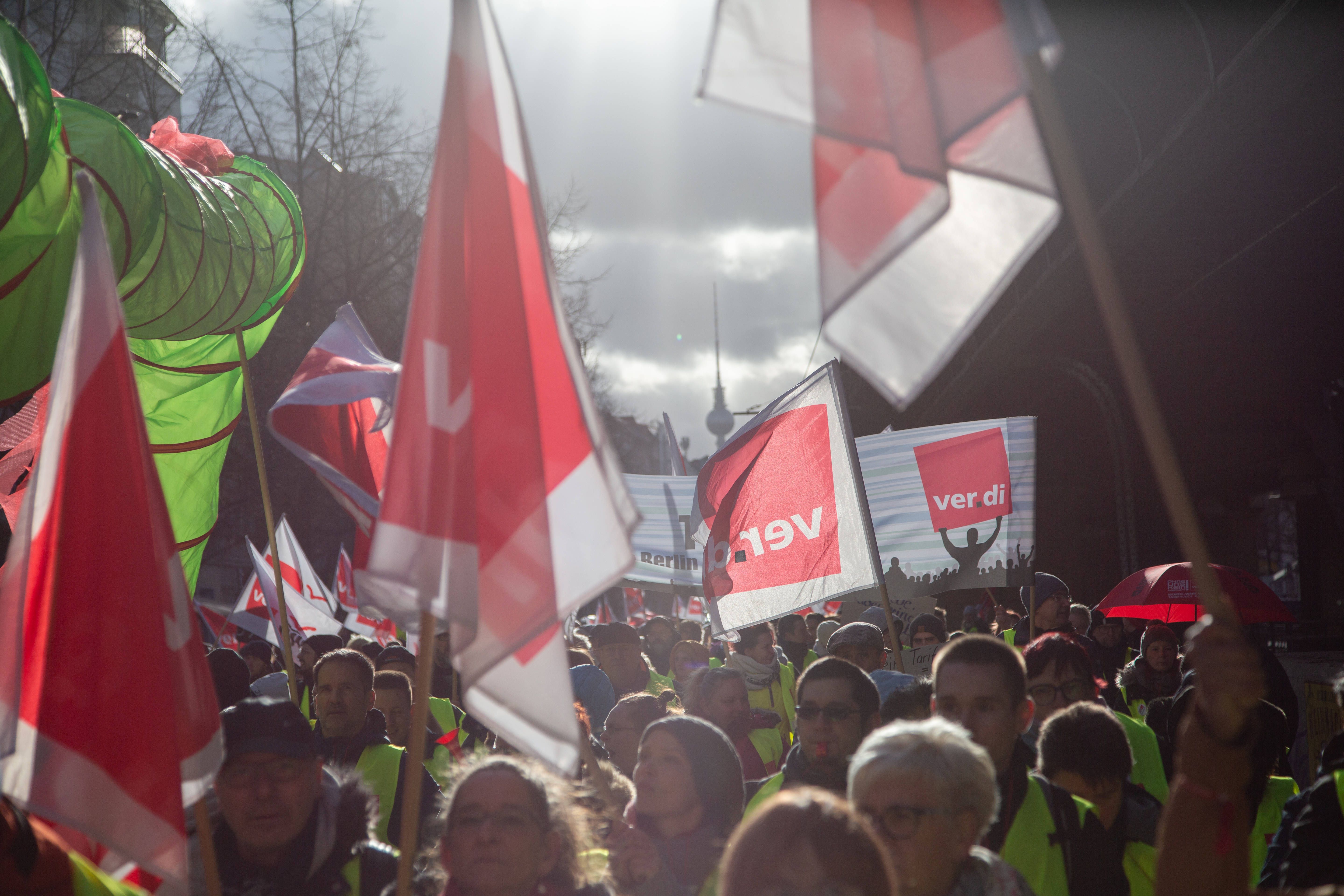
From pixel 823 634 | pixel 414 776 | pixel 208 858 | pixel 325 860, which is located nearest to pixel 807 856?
pixel 414 776

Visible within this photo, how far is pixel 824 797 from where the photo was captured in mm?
2090

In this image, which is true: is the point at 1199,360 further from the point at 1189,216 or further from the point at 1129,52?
the point at 1129,52

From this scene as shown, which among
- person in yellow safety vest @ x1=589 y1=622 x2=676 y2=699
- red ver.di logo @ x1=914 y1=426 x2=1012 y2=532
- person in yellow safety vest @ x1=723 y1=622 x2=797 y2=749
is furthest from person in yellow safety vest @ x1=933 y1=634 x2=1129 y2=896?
red ver.di logo @ x1=914 y1=426 x2=1012 y2=532

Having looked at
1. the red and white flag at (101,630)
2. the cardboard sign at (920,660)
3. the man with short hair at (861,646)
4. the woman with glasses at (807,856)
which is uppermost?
the red and white flag at (101,630)

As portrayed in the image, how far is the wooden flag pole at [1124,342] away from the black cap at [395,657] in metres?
5.38

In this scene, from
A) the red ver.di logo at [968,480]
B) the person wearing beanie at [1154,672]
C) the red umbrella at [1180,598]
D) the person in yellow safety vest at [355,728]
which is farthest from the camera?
the red umbrella at [1180,598]

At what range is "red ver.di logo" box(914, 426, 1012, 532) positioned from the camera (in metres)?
7.59

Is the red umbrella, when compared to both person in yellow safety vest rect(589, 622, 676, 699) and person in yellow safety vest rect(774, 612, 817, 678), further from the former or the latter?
person in yellow safety vest rect(589, 622, 676, 699)

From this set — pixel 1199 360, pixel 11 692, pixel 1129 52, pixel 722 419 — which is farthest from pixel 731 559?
pixel 722 419

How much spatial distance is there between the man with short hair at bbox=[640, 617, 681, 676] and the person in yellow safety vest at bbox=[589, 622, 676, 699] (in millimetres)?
2485

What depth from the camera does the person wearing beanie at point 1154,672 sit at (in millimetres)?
6910

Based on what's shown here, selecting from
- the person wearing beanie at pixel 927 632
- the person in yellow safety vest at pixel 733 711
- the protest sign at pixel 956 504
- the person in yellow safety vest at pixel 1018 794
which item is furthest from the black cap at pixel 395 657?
the person in yellow safety vest at pixel 1018 794

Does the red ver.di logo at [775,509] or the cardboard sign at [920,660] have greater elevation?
the red ver.di logo at [775,509]

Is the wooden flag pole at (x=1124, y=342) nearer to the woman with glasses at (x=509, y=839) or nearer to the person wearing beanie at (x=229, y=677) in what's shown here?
the woman with glasses at (x=509, y=839)
